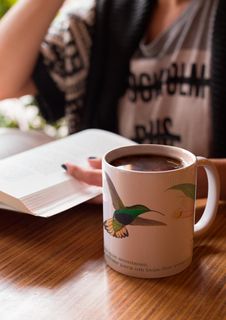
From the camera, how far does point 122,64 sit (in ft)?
3.99

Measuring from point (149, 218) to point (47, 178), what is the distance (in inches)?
9.2

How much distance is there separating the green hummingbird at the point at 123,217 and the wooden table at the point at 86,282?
0.06 m

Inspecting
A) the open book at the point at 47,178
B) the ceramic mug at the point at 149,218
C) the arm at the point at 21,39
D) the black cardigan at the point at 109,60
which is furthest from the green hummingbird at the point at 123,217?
the arm at the point at 21,39

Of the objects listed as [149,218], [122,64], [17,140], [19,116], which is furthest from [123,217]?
[19,116]

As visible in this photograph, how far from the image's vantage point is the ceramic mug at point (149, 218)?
539 millimetres

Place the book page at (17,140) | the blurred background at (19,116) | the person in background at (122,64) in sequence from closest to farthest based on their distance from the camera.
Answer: the book page at (17,140) < the person in background at (122,64) < the blurred background at (19,116)

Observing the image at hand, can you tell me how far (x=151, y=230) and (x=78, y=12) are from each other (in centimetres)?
82

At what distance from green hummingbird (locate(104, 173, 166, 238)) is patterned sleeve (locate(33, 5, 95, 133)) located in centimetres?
71

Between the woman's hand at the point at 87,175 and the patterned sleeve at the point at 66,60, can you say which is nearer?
the woman's hand at the point at 87,175

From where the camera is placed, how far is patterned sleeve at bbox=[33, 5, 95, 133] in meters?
1.21

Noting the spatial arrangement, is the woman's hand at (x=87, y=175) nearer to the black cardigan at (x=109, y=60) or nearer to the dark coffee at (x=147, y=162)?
the dark coffee at (x=147, y=162)

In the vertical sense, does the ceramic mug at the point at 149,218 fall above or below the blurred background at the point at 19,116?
above

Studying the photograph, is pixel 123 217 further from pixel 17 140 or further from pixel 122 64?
pixel 122 64

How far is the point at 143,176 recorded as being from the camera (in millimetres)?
535
